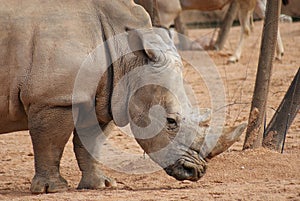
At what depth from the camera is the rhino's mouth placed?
268 inches

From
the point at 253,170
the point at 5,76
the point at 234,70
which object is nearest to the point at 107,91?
the point at 5,76

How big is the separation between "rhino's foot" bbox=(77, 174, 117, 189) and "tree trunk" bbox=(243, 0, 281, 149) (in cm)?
150

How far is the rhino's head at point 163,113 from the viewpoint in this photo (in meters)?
6.82

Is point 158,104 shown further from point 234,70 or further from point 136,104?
point 234,70

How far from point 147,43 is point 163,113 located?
575 mm

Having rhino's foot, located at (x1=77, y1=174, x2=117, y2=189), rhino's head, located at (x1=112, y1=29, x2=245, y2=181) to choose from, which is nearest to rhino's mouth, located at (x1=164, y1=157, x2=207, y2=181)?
rhino's head, located at (x1=112, y1=29, x2=245, y2=181)

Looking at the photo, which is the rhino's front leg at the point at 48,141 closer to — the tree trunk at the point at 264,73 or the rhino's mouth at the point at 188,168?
the rhino's mouth at the point at 188,168

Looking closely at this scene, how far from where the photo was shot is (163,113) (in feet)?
22.4

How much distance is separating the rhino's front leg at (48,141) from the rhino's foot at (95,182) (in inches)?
13.6

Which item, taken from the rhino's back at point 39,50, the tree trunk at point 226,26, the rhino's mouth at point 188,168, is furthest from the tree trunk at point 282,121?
the tree trunk at point 226,26

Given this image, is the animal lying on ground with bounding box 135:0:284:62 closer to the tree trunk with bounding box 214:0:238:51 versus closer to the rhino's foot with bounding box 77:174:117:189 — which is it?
the tree trunk with bounding box 214:0:238:51

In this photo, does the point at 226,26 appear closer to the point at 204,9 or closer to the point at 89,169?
the point at 204,9

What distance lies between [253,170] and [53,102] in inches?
73.7

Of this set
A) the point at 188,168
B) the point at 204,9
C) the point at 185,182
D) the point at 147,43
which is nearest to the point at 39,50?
the point at 147,43
